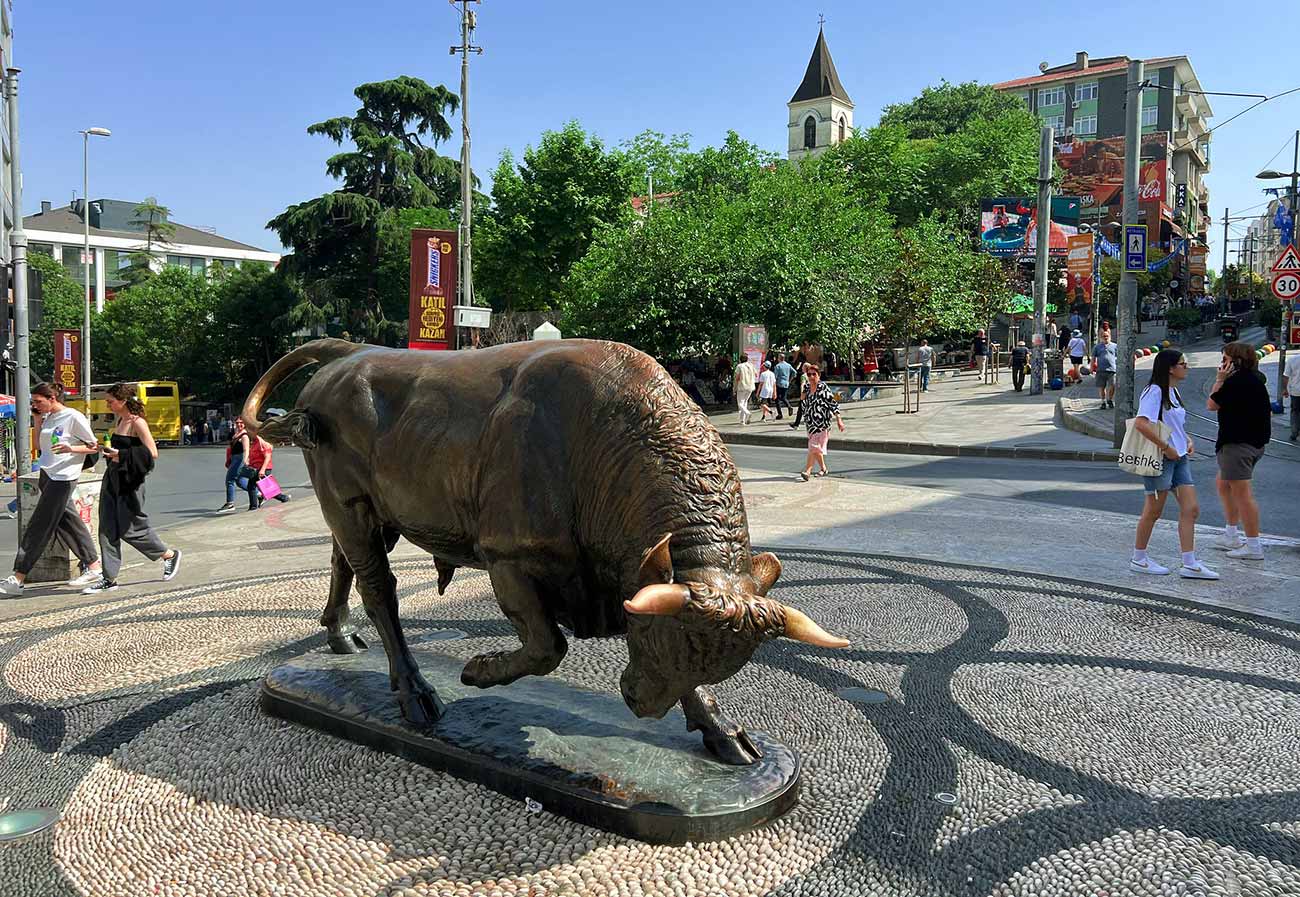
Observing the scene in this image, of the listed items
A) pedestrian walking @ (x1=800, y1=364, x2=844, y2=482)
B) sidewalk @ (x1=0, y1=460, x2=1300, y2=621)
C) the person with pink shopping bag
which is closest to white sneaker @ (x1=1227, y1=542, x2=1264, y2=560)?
sidewalk @ (x1=0, y1=460, x2=1300, y2=621)

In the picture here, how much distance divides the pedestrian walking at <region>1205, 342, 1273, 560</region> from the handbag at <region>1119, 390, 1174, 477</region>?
981 millimetres

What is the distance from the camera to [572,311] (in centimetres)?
2964

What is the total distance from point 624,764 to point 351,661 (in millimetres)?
1838

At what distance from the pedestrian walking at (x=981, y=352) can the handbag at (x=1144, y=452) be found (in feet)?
92.5

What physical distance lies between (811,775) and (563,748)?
38.8 inches

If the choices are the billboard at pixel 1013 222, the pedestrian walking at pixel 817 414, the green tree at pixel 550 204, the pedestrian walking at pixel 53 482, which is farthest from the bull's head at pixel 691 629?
the green tree at pixel 550 204

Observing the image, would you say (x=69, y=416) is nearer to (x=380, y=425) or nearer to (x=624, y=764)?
(x=380, y=425)

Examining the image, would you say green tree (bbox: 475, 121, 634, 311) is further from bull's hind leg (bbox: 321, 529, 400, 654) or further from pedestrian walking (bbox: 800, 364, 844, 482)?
bull's hind leg (bbox: 321, 529, 400, 654)

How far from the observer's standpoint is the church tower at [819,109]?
85688 mm

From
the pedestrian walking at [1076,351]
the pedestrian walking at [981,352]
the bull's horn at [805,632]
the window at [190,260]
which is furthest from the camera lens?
the window at [190,260]

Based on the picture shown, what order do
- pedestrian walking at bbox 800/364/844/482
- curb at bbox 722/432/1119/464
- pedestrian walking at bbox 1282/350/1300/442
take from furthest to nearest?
pedestrian walking at bbox 1282/350/1300/442, curb at bbox 722/432/1119/464, pedestrian walking at bbox 800/364/844/482

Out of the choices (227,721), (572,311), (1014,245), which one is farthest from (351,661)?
(1014,245)

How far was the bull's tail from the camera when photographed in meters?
4.06

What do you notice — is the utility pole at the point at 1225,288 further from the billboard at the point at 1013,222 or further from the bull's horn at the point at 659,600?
the bull's horn at the point at 659,600
